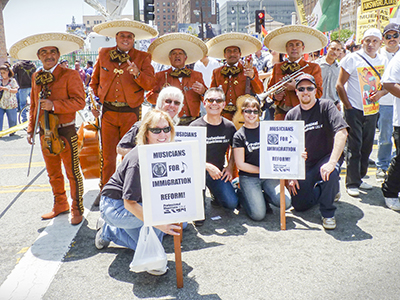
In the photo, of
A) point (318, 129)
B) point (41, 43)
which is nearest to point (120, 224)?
point (41, 43)

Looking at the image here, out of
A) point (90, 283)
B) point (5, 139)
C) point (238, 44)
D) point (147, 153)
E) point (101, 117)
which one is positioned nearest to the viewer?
point (147, 153)

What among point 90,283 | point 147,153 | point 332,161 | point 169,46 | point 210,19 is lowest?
point 90,283

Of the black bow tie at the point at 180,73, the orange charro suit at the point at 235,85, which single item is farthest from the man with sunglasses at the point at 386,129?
the black bow tie at the point at 180,73

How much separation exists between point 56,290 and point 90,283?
0.25 metres

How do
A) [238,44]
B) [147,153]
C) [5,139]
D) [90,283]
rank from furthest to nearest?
[5,139] → [238,44] → [90,283] → [147,153]

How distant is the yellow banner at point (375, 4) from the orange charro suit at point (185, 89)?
4335 mm

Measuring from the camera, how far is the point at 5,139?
9547 millimetres

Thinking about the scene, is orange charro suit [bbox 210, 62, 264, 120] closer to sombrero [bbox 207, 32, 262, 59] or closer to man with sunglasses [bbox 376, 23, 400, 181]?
sombrero [bbox 207, 32, 262, 59]

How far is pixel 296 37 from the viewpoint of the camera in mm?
5184

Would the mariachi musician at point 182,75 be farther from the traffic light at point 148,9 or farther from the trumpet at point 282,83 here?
the traffic light at point 148,9

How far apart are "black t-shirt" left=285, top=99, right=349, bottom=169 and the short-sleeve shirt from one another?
0.82 m

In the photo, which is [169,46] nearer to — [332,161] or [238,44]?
[238,44]

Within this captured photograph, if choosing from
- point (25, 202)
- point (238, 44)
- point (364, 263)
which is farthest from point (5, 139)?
point (364, 263)

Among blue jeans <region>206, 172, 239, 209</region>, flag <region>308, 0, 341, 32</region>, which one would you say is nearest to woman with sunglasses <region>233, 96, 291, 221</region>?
blue jeans <region>206, 172, 239, 209</region>
